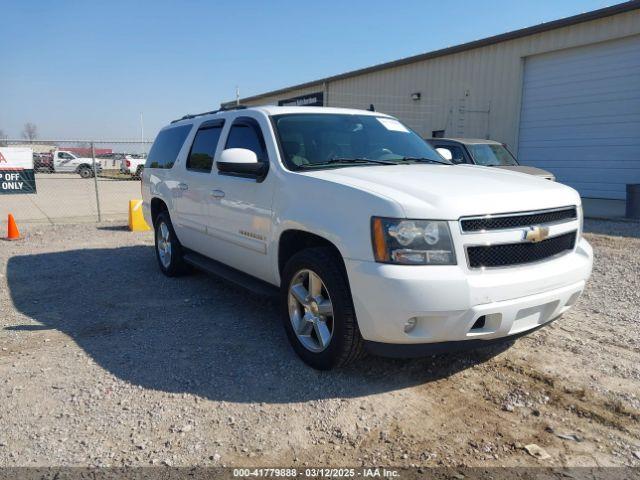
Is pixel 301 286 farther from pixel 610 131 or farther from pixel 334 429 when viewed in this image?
pixel 610 131

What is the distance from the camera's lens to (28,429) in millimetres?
3002

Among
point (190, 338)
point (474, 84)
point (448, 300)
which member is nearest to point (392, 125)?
point (448, 300)

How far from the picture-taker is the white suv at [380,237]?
2986 millimetres

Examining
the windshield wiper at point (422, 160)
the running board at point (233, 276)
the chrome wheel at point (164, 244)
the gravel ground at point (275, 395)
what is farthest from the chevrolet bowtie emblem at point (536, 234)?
the chrome wheel at point (164, 244)

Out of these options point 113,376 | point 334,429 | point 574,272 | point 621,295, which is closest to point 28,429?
point 113,376

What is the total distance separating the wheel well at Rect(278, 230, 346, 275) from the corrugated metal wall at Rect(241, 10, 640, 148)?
1388cm

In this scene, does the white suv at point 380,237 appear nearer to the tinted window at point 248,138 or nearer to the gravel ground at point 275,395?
the tinted window at point 248,138

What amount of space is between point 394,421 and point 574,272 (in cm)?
159

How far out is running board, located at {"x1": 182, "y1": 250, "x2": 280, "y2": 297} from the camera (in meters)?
4.28

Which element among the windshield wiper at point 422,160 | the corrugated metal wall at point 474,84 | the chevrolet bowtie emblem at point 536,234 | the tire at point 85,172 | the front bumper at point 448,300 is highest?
the corrugated metal wall at point 474,84

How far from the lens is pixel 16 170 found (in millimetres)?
10781

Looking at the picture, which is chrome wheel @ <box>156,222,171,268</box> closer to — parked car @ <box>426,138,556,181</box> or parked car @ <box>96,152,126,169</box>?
parked car @ <box>426,138,556,181</box>

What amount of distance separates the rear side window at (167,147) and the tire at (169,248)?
0.67 m

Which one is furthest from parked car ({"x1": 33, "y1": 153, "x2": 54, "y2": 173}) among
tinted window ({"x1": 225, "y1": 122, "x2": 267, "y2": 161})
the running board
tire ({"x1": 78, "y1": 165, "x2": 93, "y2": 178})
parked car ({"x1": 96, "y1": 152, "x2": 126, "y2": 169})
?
tinted window ({"x1": 225, "y1": 122, "x2": 267, "y2": 161})
